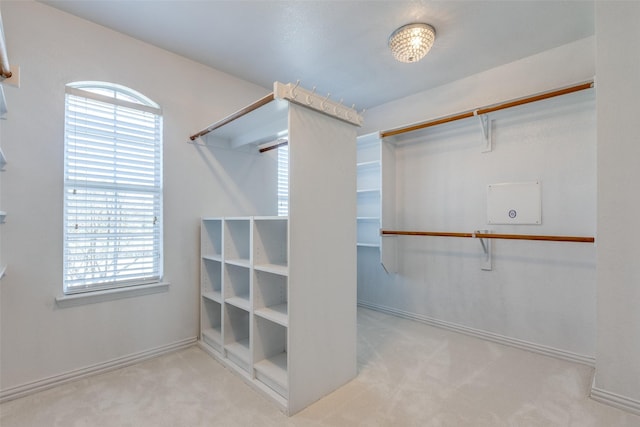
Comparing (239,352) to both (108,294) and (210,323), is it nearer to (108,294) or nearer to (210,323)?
(210,323)

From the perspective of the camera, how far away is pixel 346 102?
376 centimetres

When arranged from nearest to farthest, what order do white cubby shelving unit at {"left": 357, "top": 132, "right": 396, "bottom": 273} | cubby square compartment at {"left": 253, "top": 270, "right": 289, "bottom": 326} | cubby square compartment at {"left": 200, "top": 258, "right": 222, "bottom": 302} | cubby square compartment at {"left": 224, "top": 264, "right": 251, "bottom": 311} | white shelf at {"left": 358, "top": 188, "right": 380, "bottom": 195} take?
cubby square compartment at {"left": 253, "top": 270, "right": 289, "bottom": 326} < cubby square compartment at {"left": 224, "top": 264, "right": 251, "bottom": 311} < cubby square compartment at {"left": 200, "top": 258, "right": 222, "bottom": 302} < white cubby shelving unit at {"left": 357, "top": 132, "right": 396, "bottom": 273} < white shelf at {"left": 358, "top": 188, "right": 380, "bottom": 195}

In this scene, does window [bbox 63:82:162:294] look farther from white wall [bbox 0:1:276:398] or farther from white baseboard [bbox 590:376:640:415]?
white baseboard [bbox 590:376:640:415]

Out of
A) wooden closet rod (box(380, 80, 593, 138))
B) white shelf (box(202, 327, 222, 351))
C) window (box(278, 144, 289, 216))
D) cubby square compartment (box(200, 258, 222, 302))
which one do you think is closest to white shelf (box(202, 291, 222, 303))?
cubby square compartment (box(200, 258, 222, 302))

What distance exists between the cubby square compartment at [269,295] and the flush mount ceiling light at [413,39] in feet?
6.38

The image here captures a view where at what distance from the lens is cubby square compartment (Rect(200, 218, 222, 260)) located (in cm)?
274

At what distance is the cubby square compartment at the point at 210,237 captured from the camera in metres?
2.74

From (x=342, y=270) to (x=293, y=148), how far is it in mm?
904

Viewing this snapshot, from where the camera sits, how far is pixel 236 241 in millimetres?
2510

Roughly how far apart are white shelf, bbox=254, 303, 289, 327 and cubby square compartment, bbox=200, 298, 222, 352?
0.74 meters

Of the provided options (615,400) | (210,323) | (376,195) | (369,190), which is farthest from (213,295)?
(615,400)

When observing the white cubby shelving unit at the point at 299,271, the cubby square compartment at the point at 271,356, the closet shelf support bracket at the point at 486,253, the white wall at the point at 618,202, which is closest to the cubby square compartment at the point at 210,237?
the white cubby shelving unit at the point at 299,271

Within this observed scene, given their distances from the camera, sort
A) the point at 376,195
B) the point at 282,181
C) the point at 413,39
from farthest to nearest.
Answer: the point at 376,195 → the point at 282,181 → the point at 413,39

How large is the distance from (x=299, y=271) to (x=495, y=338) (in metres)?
2.14
